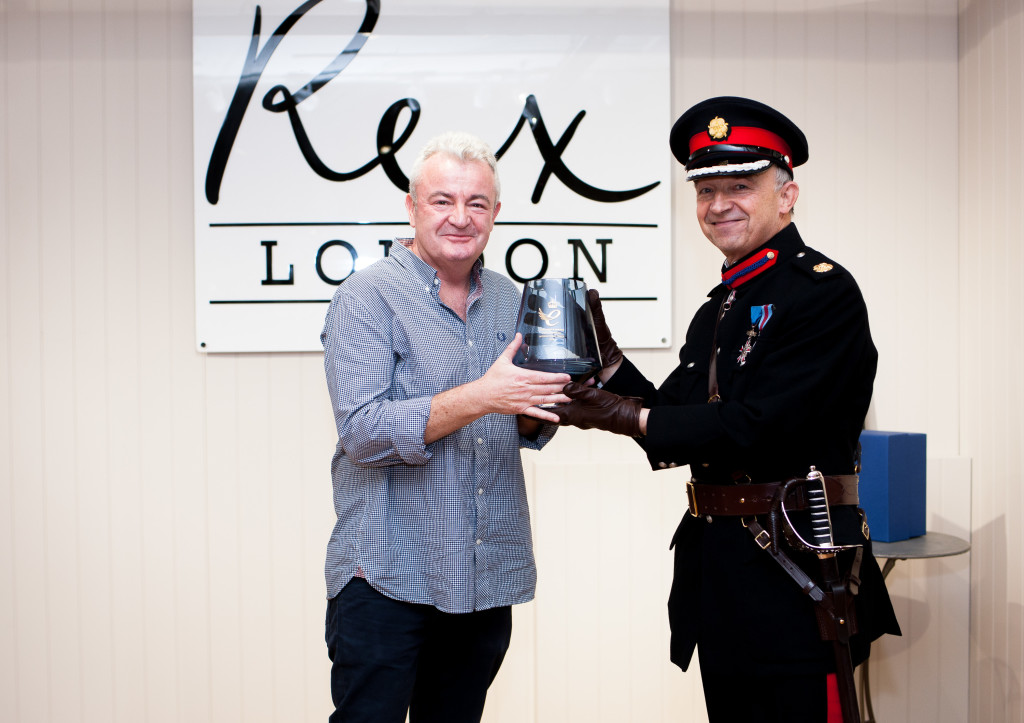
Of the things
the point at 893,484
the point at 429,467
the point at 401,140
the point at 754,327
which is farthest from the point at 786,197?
the point at 401,140

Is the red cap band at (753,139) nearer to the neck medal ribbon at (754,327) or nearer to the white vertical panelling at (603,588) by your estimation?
the neck medal ribbon at (754,327)

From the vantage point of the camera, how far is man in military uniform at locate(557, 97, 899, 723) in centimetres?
157

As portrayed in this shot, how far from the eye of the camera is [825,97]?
291cm

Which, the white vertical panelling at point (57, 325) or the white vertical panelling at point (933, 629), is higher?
the white vertical panelling at point (57, 325)

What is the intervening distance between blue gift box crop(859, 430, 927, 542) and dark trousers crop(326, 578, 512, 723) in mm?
1389

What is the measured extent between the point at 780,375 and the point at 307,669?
1990 mm

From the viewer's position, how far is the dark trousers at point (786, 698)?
1.56 meters

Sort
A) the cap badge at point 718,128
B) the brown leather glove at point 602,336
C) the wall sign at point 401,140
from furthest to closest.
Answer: the wall sign at point 401,140
the brown leather glove at point 602,336
the cap badge at point 718,128

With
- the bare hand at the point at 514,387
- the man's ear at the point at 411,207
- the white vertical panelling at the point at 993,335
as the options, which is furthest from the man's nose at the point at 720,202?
the white vertical panelling at the point at 993,335

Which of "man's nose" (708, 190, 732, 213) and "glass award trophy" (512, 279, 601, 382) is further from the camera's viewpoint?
"man's nose" (708, 190, 732, 213)

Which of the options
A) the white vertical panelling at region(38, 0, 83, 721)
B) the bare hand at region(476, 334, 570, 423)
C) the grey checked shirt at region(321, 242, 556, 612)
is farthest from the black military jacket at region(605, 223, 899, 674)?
the white vertical panelling at region(38, 0, 83, 721)

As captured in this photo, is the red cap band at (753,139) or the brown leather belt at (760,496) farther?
the red cap band at (753,139)

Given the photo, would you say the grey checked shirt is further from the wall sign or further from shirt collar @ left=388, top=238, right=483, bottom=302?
the wall sign

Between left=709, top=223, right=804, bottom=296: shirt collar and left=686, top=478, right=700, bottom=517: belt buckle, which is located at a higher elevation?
left=709, top=223, right=804, bottom=296: shirt collar
